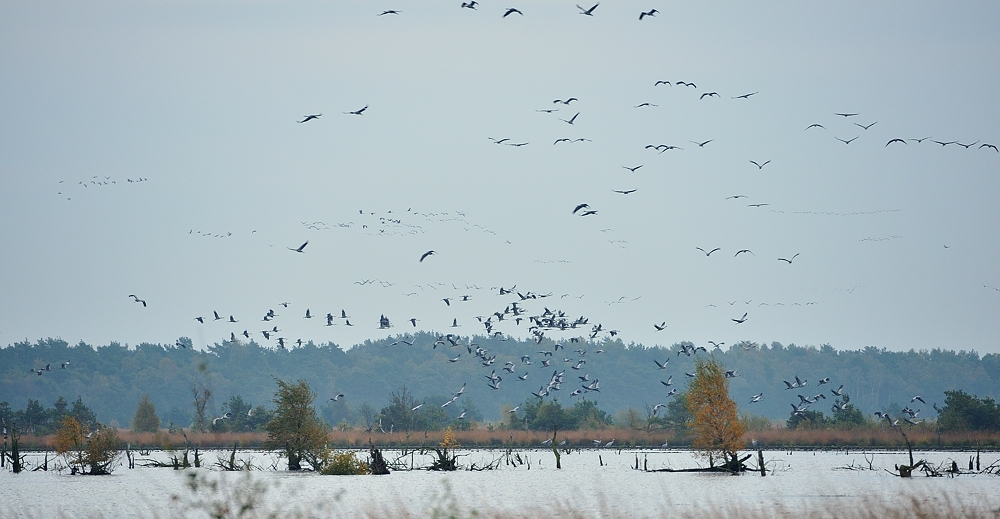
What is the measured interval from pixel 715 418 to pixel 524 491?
1321cm

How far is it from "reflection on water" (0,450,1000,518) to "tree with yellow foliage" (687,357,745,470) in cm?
155

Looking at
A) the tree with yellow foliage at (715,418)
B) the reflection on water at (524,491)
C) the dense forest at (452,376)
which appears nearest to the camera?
the reflection on water at (524,491)

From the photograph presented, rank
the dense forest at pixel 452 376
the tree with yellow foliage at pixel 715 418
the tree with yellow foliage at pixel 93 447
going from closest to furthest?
the tree with yellow foliage at pixel 715 418 → the tree with yellow foliage at pixel 93 447 → the dense forest at pixel 452 376

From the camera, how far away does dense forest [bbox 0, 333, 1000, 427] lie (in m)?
148

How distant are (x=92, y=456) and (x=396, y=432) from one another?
4405 centimetres

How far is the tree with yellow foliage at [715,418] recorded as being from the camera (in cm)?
5688

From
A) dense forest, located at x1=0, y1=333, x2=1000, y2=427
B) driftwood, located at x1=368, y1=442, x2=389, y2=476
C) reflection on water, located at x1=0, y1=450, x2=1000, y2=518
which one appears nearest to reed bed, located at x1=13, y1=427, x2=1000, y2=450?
reflection on water, located at x1=0, y1=450, x2=1000, y2=518

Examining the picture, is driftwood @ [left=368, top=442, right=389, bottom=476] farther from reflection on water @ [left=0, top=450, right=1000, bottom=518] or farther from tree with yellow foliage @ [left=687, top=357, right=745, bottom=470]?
tree with yellow foliage @ [left=687, top=357, right=745, bottom=470]

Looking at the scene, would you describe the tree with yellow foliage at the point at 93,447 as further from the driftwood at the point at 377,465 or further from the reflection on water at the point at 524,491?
the driftwood at the point at 377,465

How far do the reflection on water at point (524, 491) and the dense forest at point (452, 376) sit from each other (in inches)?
3012

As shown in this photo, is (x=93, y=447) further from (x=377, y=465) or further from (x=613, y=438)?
(x=613, y=438)

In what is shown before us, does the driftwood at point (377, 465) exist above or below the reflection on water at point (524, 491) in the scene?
above

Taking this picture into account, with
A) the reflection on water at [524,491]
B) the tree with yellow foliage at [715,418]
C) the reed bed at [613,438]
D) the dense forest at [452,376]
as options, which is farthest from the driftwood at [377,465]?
the dense forest at [452,376]

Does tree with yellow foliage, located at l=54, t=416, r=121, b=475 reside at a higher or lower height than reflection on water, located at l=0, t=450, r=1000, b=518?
higher
